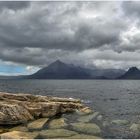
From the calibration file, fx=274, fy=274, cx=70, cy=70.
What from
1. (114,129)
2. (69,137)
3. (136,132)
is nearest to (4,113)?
(69,137)

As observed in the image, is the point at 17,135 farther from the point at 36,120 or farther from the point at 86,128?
the point at 36,120

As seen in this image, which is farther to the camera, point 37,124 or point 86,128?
point 37,124

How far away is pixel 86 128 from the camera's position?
1243 inches

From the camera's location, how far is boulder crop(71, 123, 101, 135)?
30.2 metres

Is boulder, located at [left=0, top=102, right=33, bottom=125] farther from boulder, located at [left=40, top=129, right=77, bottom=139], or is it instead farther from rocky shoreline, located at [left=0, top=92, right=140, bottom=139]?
boulder, located at [left=40, top=129, right=77, bottom=139]

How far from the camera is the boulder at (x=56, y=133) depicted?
89.6 ft

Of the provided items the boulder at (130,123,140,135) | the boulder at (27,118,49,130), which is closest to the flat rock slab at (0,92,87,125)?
the boulder at (27,118,49,130)

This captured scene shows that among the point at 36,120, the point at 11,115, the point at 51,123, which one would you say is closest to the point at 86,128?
the point at 51,123

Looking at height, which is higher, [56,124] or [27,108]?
[27,108]

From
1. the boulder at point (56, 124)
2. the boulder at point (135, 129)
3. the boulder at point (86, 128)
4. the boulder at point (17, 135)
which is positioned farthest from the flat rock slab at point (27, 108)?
the boulder at point (135, 129)

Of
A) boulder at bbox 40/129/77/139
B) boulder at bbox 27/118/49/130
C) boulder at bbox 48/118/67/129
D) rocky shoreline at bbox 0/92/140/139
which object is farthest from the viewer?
boulder at bbox 48/118/67/129

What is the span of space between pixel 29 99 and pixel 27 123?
1044 cm

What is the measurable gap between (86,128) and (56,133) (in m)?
4.50

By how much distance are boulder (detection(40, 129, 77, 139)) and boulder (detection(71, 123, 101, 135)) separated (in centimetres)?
185
